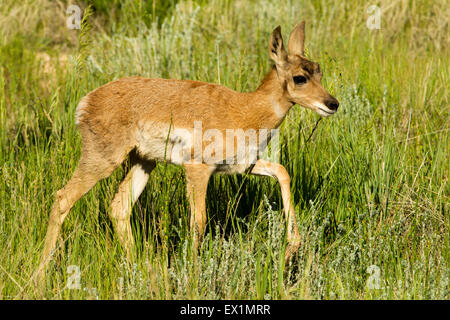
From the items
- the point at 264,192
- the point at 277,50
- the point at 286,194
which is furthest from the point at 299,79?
the point at 264,192

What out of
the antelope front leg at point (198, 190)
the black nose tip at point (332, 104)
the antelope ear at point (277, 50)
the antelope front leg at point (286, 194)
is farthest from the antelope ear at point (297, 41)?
the antelope front leg at point (198, 190)

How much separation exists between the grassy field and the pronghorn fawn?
9.4 inches

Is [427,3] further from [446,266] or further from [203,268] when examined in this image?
[203,268]

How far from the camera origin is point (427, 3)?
376 inches

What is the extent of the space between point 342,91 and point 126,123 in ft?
6.75

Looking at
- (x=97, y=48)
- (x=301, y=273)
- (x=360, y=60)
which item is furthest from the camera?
(x=97, y=48)

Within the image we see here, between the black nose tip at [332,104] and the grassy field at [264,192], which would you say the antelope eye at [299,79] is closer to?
the black nose tip at [332,104]

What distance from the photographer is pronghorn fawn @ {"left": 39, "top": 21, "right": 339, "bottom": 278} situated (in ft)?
17.2

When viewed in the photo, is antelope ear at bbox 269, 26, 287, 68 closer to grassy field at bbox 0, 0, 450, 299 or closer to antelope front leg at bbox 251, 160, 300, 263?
grassy field at bbox 0, 0, 450, 299

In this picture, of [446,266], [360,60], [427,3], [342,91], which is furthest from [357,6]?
[446,266]

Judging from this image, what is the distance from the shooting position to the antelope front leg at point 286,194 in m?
4.88

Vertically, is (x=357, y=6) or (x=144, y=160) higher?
(x=357, y=6)

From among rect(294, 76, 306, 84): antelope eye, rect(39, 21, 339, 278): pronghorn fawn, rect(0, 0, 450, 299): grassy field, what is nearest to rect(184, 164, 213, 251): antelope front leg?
rect(39, 21, 339, 278): pronghorn fawn

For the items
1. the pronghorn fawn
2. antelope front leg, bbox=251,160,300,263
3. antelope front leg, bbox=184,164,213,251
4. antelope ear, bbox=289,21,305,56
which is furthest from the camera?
antelope ear, bbox=289,21,305,56
